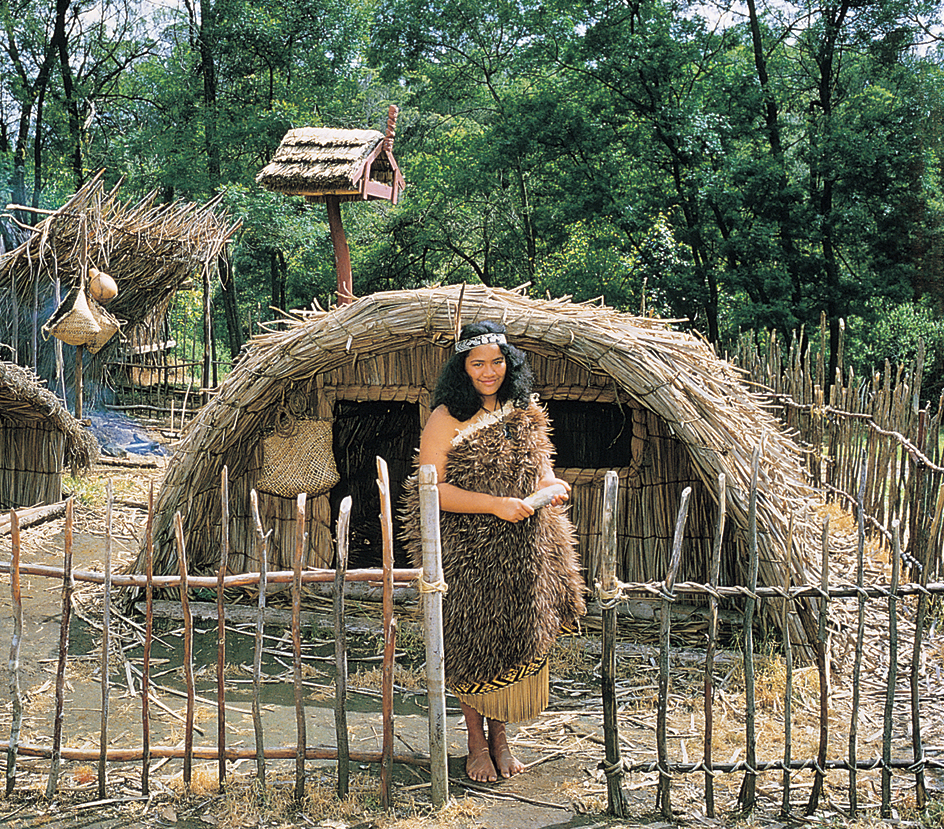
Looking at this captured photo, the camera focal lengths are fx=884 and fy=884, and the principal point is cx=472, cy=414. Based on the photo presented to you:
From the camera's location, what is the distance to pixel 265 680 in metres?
4.53

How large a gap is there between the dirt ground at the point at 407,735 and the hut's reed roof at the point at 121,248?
14.5ft

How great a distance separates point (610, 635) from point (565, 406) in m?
3.45

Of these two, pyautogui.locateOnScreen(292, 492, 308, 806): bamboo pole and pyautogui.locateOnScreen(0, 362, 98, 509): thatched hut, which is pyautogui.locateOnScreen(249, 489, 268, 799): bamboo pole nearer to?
pyautogui.locateOnScreen(292, 492, 308, 806): bamboo pole

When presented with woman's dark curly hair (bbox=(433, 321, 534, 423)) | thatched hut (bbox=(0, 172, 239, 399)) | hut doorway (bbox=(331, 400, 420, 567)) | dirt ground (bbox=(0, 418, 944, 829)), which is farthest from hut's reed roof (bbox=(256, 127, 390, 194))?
woman's dark curly hair (bbox=(433, 321, 534, 423))

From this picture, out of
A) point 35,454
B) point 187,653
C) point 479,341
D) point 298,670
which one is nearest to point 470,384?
point 479,341

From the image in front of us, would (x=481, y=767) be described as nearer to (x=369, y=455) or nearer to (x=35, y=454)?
(x=369, y=455)

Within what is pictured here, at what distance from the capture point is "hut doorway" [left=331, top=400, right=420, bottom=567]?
6797 mm

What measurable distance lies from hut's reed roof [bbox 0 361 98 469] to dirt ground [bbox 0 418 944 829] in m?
2.04

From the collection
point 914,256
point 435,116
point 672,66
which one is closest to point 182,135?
point 435,116

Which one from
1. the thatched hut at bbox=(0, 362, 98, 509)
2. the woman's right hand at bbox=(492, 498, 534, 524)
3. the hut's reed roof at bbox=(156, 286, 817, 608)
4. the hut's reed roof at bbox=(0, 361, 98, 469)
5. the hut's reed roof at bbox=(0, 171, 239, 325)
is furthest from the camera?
the hut's reed roof at bbox=(0, 171, 239, 325)

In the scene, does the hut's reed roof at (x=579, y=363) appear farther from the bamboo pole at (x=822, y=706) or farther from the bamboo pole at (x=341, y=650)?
the bamboo pole at (x=341, y=650)

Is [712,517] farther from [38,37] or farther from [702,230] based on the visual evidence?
[38,37]

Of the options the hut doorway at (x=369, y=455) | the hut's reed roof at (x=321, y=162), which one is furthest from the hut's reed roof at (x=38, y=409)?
the hut's reed roof at (x=321, y=162)

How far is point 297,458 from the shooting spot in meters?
5.46
